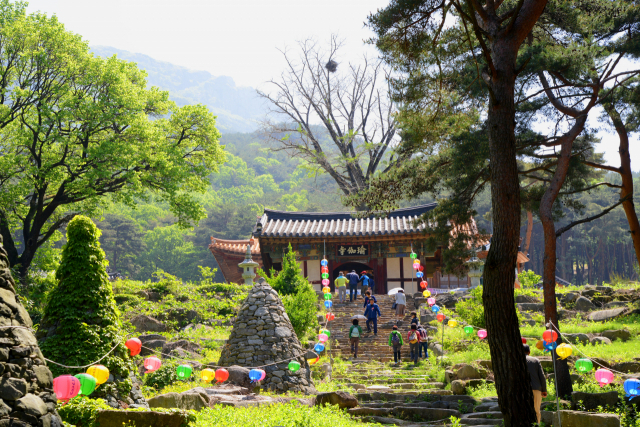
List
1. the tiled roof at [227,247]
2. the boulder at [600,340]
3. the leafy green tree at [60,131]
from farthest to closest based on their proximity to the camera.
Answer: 1. the tiled roof at [227,247]
2. the leafy green tree at [60,131]
3. the boulder at [600,340]

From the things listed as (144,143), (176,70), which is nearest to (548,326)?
(144,143)

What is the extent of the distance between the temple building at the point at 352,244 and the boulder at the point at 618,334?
8707mm

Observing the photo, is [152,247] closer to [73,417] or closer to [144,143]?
[144,143]

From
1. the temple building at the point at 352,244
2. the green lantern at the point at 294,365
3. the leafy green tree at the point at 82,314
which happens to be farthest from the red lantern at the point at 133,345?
the temple building at the point at 352,244

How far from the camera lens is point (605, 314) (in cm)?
1638

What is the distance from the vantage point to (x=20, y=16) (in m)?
15.8

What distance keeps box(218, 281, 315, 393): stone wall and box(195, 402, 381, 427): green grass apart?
10.5 feet

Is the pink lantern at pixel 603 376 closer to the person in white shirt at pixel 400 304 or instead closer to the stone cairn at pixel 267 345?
→ the stone cairn at pixel 267 345

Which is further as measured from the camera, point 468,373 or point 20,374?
point 468,373

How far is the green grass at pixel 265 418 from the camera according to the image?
6156mm

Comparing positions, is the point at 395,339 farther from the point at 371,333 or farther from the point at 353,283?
the point at 353,283

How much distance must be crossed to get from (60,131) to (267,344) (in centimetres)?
1009

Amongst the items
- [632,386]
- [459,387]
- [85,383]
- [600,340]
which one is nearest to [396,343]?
[459,387]

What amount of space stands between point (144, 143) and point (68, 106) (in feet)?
8.11
